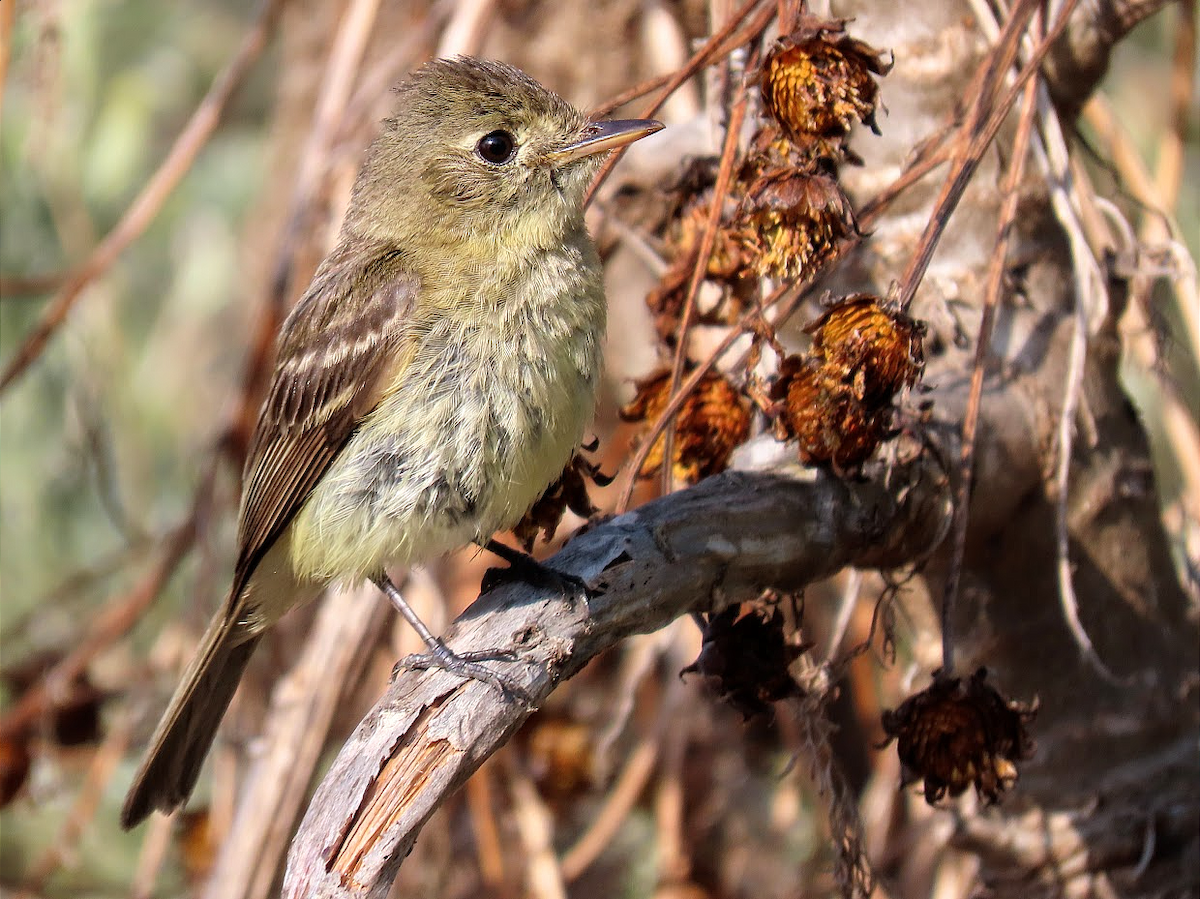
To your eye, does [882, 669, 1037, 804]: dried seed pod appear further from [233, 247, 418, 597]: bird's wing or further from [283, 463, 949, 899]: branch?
[233, 247, 418, 597]: bird's wing

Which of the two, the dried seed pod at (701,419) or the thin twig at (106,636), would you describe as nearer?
the dried seed pod at (701,419)

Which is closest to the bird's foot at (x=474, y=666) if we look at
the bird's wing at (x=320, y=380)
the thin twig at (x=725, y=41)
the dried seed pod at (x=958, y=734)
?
the dried seed pod at (x=958, y=734)

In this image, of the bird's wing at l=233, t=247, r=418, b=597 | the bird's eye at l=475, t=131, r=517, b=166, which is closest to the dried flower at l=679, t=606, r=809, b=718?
the bird's wing at l=233, t=247, r=418, b=597

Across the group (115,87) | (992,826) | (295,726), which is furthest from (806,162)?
(115,87)

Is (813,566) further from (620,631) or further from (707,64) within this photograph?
(707,64)

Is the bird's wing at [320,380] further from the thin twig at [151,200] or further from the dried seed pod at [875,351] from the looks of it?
the dried seed pod at [875,351]

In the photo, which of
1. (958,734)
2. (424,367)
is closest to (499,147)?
(424,367)
